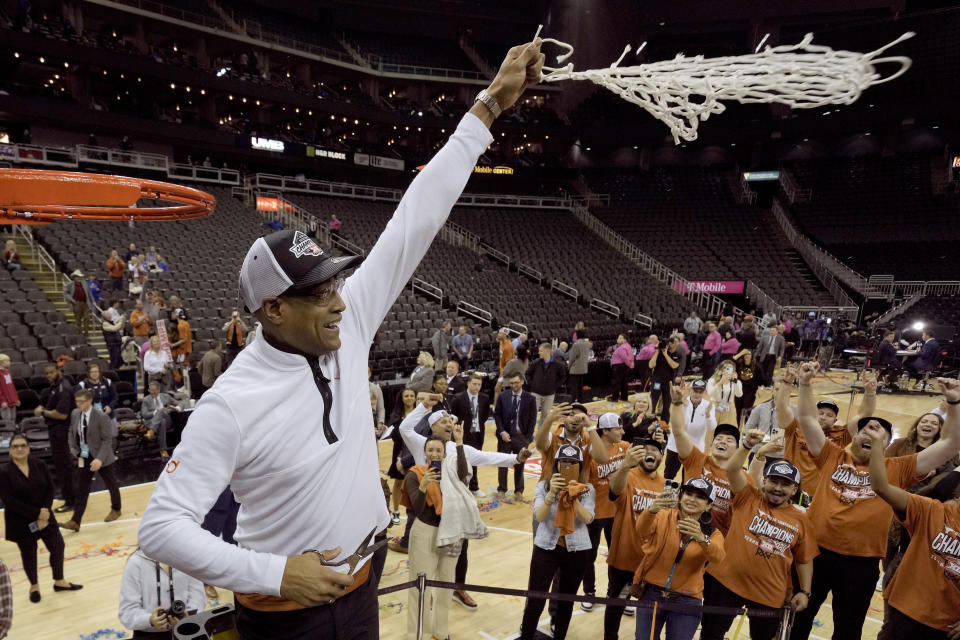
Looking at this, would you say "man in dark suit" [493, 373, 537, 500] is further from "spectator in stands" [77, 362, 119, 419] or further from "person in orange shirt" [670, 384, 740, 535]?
"spectator in stands" [77, 362, 119, 419]

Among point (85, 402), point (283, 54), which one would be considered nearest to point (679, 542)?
point (85, 402)

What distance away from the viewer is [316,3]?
27.5 m

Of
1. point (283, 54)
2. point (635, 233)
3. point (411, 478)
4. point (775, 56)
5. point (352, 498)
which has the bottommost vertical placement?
point (411, 478)

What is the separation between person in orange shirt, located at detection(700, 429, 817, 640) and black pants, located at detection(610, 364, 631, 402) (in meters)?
9.37

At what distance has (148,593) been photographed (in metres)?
3.81

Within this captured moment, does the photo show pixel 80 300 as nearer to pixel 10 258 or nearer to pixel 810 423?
pixel 10 258

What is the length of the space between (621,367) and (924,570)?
9826mm

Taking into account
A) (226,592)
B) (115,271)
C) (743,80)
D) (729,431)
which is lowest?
(226,592)

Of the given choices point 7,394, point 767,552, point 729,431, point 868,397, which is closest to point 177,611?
point 767,552

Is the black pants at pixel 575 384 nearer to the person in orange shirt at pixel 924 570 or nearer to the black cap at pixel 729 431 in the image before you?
the black cap at pixel 729 431

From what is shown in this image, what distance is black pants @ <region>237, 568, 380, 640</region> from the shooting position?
4.10 feet

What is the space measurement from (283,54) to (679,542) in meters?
25.2

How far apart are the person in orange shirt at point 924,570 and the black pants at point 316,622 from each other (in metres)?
3.18

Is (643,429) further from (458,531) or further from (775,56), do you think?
(775,56)
